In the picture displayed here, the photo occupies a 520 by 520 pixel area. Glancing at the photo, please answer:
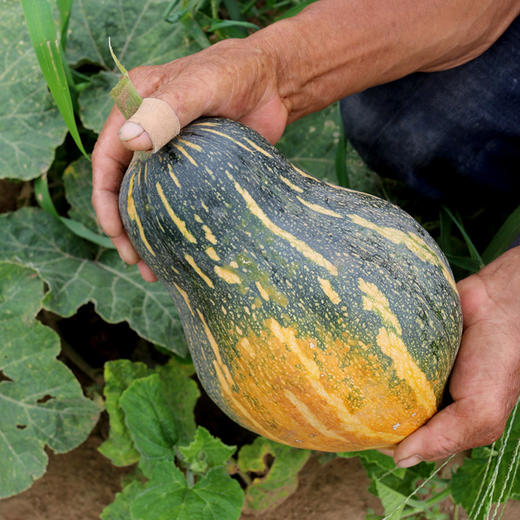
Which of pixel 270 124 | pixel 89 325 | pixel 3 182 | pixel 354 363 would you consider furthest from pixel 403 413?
pixel 3 182

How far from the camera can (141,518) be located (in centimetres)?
136

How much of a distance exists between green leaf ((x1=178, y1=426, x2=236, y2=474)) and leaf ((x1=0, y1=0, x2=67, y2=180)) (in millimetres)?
942

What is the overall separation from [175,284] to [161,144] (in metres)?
0.30

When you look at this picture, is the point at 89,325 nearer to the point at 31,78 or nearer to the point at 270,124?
the point at 31,78

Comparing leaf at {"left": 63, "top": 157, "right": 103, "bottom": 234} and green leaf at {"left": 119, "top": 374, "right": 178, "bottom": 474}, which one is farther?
leaf at {"left": 63, "top": 157, "right": 103, "bottom": 234}

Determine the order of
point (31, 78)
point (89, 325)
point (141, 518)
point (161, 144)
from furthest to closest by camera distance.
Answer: point (89, 325)
point (31, 78)
point (141, 518)
point (161, 144)

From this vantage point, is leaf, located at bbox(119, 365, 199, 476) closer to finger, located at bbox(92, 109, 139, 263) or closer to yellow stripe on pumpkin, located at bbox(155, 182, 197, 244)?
finger, located at bbox(92, 109, 139, 263)

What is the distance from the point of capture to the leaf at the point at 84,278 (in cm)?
170

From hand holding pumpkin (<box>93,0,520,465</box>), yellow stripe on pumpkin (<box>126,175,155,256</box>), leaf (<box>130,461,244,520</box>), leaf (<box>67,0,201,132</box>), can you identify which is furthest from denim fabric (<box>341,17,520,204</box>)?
leaf (<box>130,461,244,520</box>)

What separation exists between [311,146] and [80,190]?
0.77m

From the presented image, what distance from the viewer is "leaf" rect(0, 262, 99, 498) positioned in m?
1.68

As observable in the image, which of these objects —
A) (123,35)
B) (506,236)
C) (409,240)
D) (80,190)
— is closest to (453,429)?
(409,240)

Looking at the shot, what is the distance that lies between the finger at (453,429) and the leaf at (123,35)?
4.32 ft

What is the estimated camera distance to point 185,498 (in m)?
1.42
